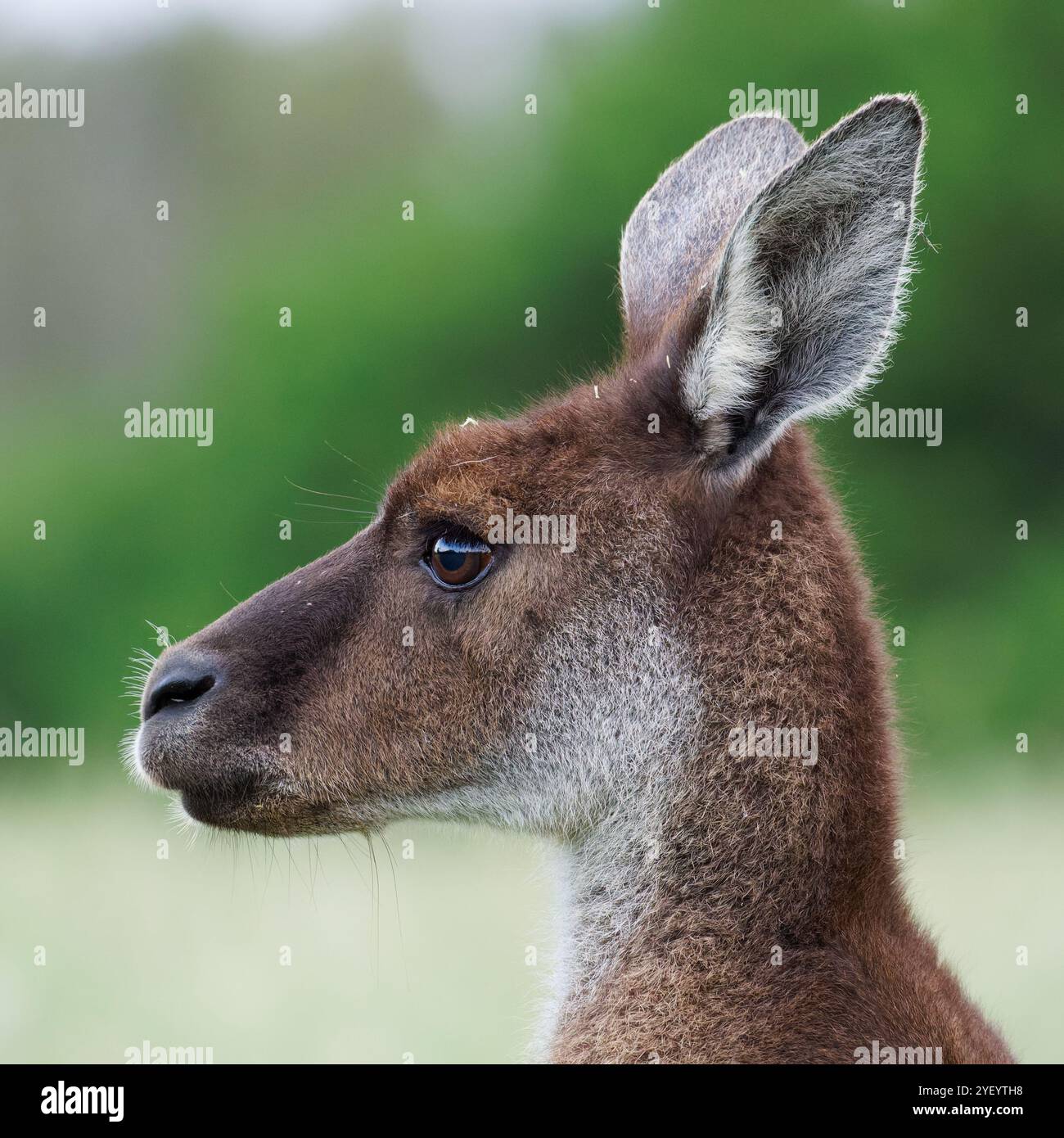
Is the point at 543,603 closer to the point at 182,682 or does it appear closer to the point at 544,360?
the point at 182,682

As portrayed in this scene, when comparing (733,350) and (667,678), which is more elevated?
(733,350)

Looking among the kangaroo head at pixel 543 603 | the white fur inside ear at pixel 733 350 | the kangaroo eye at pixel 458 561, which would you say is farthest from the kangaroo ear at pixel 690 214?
the kangaroo eye at pixel 458 561

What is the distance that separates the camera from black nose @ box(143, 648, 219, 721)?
4703mm

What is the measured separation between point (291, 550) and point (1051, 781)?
24.9ft

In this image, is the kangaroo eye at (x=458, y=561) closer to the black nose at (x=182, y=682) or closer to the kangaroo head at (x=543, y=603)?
the kangaroo head at (x=543, y=603)

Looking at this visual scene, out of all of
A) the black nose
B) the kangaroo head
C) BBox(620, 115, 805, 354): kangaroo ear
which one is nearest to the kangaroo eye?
the kangaroo head

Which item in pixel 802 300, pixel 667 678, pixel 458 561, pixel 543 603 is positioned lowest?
pixel 667 678

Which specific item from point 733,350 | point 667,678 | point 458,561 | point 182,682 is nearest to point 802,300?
point 733,350

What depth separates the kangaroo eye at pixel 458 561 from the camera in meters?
4.69

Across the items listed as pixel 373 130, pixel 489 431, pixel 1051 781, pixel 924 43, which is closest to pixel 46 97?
pixel 373 130

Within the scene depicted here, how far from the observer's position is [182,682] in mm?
4707

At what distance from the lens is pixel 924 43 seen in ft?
51.4

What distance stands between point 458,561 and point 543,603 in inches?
12.4

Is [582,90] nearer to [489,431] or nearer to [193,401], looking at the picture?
[193,401]
